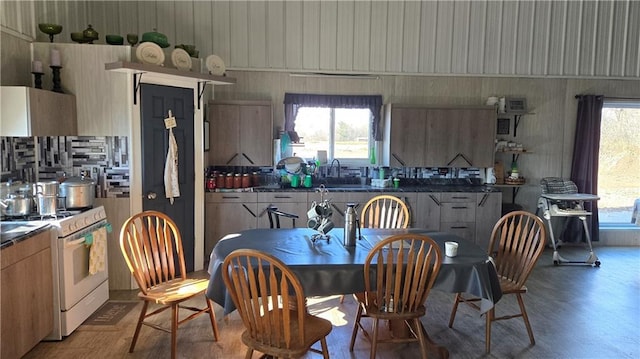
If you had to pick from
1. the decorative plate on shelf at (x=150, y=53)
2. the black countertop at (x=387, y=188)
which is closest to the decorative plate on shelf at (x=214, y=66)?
the decorative plate on shelf at (x=150, y=53)

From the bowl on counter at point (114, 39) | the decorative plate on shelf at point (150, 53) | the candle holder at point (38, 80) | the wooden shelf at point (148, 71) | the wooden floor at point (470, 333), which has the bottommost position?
the wooden floor at point (470, 333)

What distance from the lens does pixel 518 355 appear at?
325 centimetres

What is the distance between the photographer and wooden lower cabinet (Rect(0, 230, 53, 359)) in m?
2.80

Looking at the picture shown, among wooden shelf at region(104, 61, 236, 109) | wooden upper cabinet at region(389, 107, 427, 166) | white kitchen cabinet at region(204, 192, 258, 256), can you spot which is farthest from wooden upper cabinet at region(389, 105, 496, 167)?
wooden shelf at region(104, 61, 236, 109)

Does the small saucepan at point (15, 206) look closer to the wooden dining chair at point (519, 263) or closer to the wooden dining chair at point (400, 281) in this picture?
A: the wooden dining chair at point (400, 281)

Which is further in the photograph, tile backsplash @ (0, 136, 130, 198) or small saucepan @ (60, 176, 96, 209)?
tile backsplash @ (0, 136, 130, 198)

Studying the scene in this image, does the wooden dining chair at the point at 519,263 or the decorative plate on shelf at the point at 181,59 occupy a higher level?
the decorative plate on shelf at the point at 181,59

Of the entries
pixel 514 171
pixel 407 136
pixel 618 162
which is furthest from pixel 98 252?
pixel 618 162

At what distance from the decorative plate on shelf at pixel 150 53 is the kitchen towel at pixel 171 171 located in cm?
68

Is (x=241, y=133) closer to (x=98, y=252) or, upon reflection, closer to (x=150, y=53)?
(x=150, y=53)

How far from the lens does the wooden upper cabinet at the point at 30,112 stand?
3508mm

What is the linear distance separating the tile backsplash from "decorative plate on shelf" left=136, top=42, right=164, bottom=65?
29.6 inches

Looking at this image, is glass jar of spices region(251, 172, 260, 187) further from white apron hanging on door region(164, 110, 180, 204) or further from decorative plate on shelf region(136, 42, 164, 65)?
decorative plate on shelf region(136, 42, 164, 65)

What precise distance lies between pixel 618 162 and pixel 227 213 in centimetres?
546
